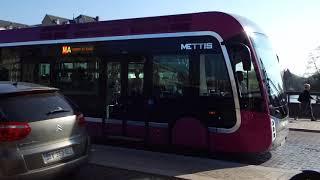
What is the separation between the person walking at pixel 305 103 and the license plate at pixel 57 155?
49.6ft

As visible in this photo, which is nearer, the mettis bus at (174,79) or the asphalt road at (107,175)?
the asphalt road at (107,175)

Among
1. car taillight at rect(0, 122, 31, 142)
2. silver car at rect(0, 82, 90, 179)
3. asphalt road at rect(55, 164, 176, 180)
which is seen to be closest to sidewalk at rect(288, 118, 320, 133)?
asphalt road at rect(55, 164, 176, 180)

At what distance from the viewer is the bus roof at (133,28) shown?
10430 mm

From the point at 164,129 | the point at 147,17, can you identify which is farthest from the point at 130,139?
the point at 147,17

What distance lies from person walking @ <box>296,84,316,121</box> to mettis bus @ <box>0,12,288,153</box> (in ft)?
31.4

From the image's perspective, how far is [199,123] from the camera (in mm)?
10609

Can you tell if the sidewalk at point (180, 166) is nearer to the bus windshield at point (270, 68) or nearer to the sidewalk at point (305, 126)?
the bus windshield at point (270, 68)

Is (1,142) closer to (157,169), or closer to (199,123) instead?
(157,169)

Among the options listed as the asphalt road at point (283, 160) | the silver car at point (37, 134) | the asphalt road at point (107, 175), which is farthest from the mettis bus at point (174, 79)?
the silver car at point (37, 134)

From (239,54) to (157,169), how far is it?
306 cm

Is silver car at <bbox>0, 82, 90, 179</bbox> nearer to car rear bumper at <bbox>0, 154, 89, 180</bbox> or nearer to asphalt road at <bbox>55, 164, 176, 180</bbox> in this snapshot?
car rear bumper at <bbox>0, 154, 89, 180</bbox>

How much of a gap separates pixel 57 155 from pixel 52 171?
0.25 m

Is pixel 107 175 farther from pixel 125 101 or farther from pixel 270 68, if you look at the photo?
pixel 270 68

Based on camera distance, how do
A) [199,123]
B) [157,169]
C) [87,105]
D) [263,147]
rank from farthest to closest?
[87,105] → [199,123] → [263,147] → [157,169]
